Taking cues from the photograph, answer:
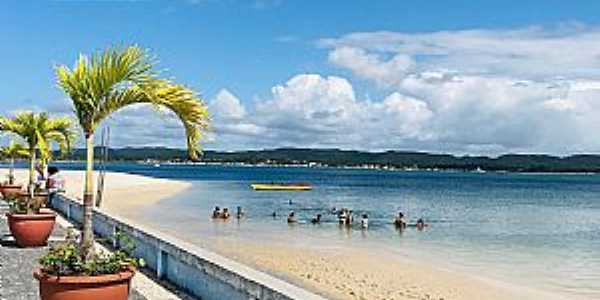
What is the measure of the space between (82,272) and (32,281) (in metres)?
2.50

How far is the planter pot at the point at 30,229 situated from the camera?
508 inches

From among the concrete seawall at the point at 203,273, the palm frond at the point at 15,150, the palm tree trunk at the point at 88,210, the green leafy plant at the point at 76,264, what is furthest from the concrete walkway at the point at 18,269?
the palm frond at the point at 15,150

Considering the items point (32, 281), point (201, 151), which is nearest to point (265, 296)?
point (201, 151)

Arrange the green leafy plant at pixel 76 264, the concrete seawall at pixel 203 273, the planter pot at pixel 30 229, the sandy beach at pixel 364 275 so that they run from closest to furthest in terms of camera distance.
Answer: the concrete seawall at pixel 203 273 → the green leafy plant at pixel 76 264 → the planter pot at pixel 30 229 → the sandy beach at pixel 364 275

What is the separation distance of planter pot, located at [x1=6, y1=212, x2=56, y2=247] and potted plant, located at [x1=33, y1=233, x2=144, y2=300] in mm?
5988

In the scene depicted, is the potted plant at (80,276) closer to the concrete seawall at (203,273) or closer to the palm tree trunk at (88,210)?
the palm tree trunk at (88,210)

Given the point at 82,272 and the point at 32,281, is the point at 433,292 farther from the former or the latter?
the point at 82,272

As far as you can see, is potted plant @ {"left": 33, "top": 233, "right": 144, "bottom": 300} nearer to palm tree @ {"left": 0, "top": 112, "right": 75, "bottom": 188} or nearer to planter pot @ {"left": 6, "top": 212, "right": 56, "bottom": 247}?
planter pot @ {"left": 6, "top": 212, "right": 56, "bottom": 247}

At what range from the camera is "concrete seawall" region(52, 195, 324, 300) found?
251 inches

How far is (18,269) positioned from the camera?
33.8 feet

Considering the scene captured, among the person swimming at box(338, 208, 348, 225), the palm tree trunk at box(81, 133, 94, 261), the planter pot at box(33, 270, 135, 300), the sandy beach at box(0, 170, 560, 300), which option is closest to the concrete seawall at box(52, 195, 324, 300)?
the planter pot at box(33, 270, 135, 300)

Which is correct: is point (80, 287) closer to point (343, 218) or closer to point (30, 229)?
point (30, 229)

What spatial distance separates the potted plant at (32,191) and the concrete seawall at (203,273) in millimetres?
1714

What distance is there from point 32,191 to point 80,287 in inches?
516
